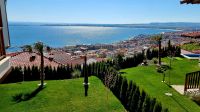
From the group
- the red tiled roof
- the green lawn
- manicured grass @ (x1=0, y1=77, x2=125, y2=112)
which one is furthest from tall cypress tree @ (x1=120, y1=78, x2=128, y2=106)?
the red tiled roof

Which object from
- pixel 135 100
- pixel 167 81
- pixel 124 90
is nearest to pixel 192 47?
pixel 167 81

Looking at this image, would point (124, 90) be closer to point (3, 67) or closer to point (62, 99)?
point (62, 99)

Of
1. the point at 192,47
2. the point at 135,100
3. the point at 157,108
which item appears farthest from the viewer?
the point at 192,47

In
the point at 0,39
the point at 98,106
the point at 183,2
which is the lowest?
the point at 98,106

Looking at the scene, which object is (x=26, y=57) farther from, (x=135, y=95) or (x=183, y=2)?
(x=183, y=2)

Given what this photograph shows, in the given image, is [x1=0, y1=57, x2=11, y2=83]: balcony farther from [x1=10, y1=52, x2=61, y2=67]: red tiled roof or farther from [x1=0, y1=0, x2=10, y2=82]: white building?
[x1=10, y1=52, x2=61, y2=67]: red tiled roof

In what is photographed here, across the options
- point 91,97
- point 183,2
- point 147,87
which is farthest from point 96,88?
point 183,2
